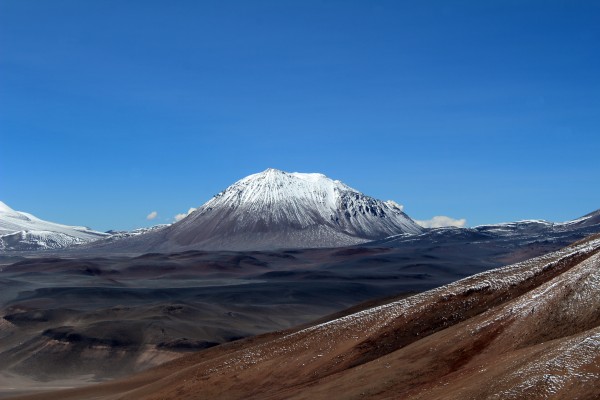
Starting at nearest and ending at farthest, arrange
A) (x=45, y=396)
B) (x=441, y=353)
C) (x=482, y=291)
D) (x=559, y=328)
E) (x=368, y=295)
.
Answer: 1. (x=559, y=328)
2. (x=441, y=353)
3. (x=482, y=291)
4. (x=45, y=396)
5. (x=368, y=295)

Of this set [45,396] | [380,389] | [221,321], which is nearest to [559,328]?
[380,389]

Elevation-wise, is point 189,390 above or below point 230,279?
below

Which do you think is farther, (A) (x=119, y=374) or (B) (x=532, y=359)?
(A) (x=119, y=374)

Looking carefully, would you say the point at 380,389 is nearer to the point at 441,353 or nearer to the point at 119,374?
the point at 441,353

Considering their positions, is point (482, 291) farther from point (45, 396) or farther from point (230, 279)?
point (230, 279)

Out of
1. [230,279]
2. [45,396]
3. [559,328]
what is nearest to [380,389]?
[559,328]

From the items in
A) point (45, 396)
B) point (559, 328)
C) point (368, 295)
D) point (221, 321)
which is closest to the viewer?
point (559, 328)
